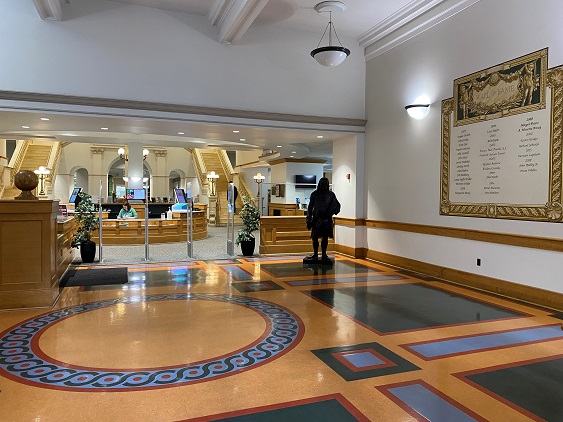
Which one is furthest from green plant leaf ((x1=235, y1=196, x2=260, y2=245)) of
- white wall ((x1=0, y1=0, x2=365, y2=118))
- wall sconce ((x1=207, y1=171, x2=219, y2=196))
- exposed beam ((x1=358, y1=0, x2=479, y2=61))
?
wall sconce ((x1=207, y1=171, x2=219, y2=196))

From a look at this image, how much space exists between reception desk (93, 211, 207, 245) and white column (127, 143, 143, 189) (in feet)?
13.6

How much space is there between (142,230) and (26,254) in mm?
6574

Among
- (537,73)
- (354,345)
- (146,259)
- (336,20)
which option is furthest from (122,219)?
(537,73)

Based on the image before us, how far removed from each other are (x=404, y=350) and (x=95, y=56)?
21.6 feet

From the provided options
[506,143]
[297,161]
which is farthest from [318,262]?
[297,161]

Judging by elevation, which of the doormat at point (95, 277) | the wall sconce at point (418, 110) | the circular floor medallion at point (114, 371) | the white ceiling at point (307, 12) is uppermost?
the white ceiling at point (307, 12)

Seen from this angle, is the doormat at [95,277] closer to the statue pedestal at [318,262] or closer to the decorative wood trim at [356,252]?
the statue pedestal at [318,262]

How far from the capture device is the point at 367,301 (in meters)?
5.15

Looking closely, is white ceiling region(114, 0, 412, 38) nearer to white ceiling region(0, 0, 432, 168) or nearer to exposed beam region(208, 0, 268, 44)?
white ceiling region(0, 0, 432, 168)

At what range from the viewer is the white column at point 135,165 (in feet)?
50.6

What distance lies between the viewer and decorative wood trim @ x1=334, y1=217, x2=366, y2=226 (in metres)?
8.73

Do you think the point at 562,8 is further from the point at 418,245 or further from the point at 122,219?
the point at 122,219

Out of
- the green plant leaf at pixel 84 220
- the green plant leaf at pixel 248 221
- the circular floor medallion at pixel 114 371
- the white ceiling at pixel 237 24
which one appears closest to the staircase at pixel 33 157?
the white ceiling at pixel 237 24

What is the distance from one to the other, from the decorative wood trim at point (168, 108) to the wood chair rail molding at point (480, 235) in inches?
87.9
